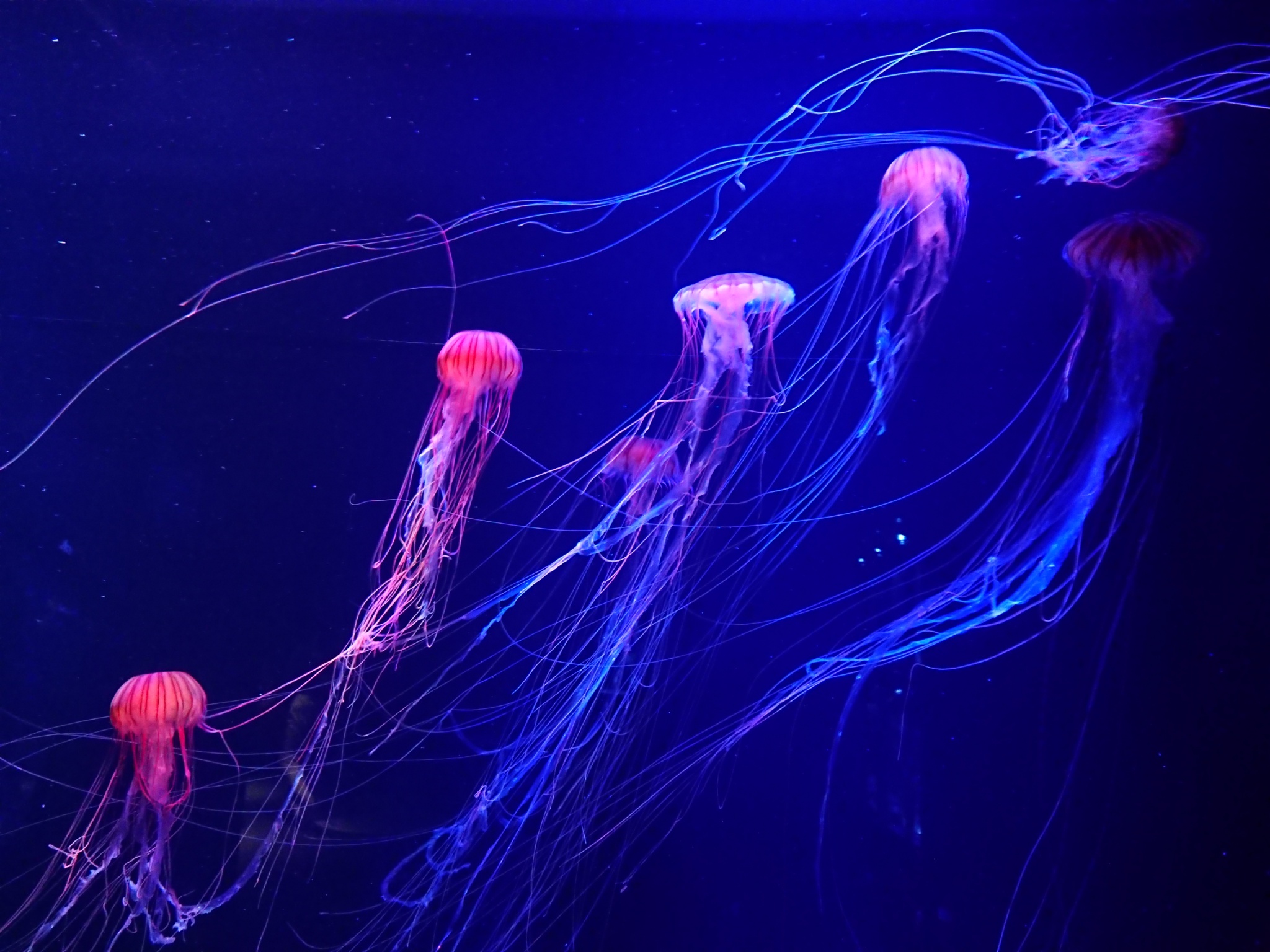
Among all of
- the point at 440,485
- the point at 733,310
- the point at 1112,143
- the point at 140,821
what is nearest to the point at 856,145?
the point at 733,310

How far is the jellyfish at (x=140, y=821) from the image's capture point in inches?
100

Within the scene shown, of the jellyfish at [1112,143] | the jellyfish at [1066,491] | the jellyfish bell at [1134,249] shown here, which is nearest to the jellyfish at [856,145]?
the jellyfish at [1112,143]

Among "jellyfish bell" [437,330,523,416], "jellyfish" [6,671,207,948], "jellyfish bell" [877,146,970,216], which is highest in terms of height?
"jellyfish bell" [877,146,970,216]

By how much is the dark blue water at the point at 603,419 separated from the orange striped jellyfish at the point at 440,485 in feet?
0.23

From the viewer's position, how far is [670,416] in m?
2.61

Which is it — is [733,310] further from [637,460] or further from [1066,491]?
[1066,491]

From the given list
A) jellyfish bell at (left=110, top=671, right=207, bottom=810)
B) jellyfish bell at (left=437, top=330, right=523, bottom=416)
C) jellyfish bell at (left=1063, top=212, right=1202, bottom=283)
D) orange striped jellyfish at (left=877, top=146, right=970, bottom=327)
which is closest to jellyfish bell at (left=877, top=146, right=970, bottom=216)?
orange striped jellyfish at (left=877, top=146, right=970, bottom=327)

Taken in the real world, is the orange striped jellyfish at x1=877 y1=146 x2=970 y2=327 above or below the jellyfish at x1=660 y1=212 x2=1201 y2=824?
above

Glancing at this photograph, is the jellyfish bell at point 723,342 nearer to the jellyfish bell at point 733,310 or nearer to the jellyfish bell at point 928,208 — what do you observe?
the jellyfish bell at point 733,310

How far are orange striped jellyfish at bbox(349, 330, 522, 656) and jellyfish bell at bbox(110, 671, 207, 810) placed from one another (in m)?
0.59

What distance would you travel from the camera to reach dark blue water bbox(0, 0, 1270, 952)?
8.20 feet

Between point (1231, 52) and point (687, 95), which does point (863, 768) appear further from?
point (1231, 52)

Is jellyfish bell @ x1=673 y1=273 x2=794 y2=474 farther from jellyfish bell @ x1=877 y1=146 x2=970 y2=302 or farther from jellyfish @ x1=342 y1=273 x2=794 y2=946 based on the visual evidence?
jellyfish bell @ x1=877 y1=146 x2=970 y2=302

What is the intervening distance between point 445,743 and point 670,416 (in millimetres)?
1298
